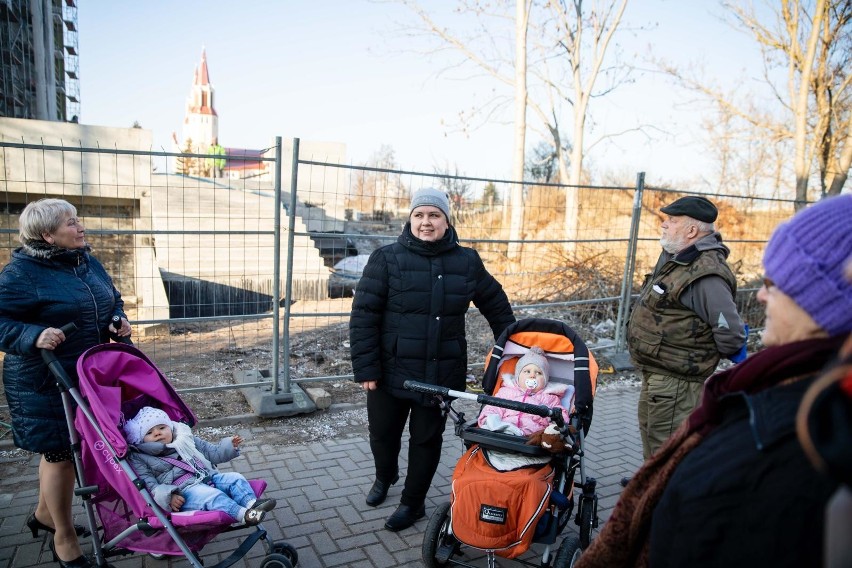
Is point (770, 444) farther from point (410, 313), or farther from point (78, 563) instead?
point (78, 563)

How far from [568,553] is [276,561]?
1.49 meters

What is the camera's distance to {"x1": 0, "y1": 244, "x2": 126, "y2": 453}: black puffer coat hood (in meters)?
2.86

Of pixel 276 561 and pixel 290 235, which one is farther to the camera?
pixel 290 235

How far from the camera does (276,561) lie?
2.93 meters

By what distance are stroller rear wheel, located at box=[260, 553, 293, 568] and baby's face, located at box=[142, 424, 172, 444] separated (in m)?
0.78

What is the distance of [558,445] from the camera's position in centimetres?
285

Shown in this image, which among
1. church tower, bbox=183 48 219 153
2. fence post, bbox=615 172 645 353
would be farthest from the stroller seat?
church tower, bbox=183 48 219 153

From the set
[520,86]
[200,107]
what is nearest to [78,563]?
[520,86]

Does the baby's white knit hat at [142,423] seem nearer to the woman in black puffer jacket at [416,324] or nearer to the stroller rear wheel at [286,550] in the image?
the stroller rear wheel at [286,550]

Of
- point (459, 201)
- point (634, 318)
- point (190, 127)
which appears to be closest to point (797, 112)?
point (459, 201)

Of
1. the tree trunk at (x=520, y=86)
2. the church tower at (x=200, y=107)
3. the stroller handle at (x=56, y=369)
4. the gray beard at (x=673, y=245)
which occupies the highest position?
the church tower at (x=200, y=107)

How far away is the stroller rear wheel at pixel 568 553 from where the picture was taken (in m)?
2.90

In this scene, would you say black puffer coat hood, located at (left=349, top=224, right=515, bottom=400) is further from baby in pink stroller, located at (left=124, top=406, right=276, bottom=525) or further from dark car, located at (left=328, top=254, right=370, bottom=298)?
dark car, located at (left=328, top=254, right=370, bottom=298)

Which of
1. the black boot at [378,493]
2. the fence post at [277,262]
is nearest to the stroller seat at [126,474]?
the black boot at [378,493]
